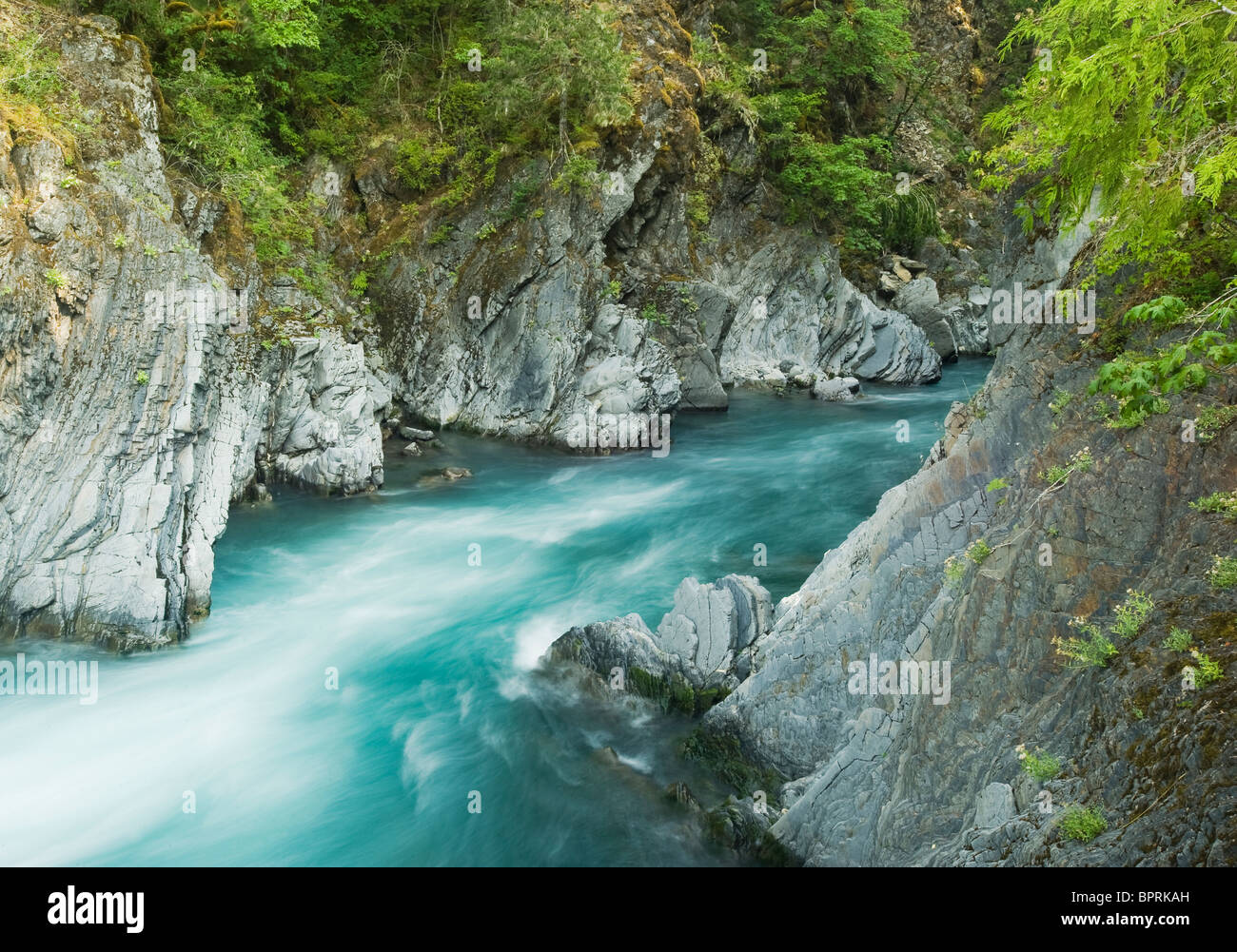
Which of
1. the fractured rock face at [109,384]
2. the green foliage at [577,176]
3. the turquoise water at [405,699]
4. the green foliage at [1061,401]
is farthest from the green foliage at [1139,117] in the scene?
the green foliage at [577,176]

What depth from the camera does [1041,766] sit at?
4527 millimetres

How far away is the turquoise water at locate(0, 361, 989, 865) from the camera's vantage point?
7.86m

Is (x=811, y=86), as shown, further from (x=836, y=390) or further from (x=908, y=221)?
(x=836, y=390)

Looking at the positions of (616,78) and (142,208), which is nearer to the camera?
(142,208)

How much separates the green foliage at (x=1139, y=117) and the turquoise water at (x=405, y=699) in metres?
6.03

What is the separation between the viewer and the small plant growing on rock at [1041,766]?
14.8 feet

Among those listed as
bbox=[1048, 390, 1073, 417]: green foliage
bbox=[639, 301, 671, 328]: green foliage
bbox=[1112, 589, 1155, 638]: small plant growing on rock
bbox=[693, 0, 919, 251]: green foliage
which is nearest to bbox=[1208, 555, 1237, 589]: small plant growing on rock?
bbox=[1112, 589, 1155, 638]: small plant growing on rock

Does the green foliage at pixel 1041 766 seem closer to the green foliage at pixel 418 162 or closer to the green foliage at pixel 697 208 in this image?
the green foliage at pixel 418 162

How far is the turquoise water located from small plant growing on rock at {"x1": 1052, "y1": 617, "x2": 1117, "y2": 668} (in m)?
3.64

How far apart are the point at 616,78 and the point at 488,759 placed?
16139 mm

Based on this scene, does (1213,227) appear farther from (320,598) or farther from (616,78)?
(616,78)

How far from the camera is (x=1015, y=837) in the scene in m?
4.41
